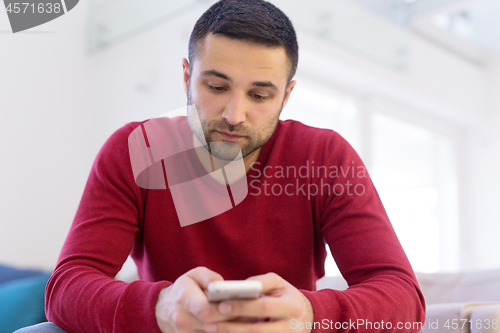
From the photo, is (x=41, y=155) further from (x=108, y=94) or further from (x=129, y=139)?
(x=129, y=139)

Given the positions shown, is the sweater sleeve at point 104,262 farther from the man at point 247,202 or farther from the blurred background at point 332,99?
the blurred background at point 332,99

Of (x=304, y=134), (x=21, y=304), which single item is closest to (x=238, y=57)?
(x=304, y=134)

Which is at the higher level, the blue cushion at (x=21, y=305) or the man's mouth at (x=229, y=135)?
the man's mouth at (x=229, y=135)

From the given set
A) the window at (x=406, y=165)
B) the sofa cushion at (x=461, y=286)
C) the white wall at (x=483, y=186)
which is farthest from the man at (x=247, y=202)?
the white wall at (x=483, y=186)

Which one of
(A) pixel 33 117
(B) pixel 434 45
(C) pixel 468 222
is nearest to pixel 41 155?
(A) pixel 33 117

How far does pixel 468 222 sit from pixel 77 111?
354cm

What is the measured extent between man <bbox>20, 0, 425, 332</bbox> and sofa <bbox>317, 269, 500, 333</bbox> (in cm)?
16

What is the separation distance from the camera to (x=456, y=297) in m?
1.43

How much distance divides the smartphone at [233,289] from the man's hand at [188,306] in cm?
2

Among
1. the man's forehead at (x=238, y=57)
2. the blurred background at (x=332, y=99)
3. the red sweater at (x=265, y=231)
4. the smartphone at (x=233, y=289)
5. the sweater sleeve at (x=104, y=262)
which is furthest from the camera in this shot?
the blurred background at (x=332, y=99)

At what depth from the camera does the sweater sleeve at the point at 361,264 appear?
0.72m

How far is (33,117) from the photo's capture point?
9.29ft

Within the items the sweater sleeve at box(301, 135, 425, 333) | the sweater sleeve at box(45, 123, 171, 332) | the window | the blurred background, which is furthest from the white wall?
the sweater sleeve at box(45, 123, 171, 332)

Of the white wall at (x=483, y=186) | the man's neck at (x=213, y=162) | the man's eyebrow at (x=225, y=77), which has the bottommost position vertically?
the white wall at (x=483, y=186)
